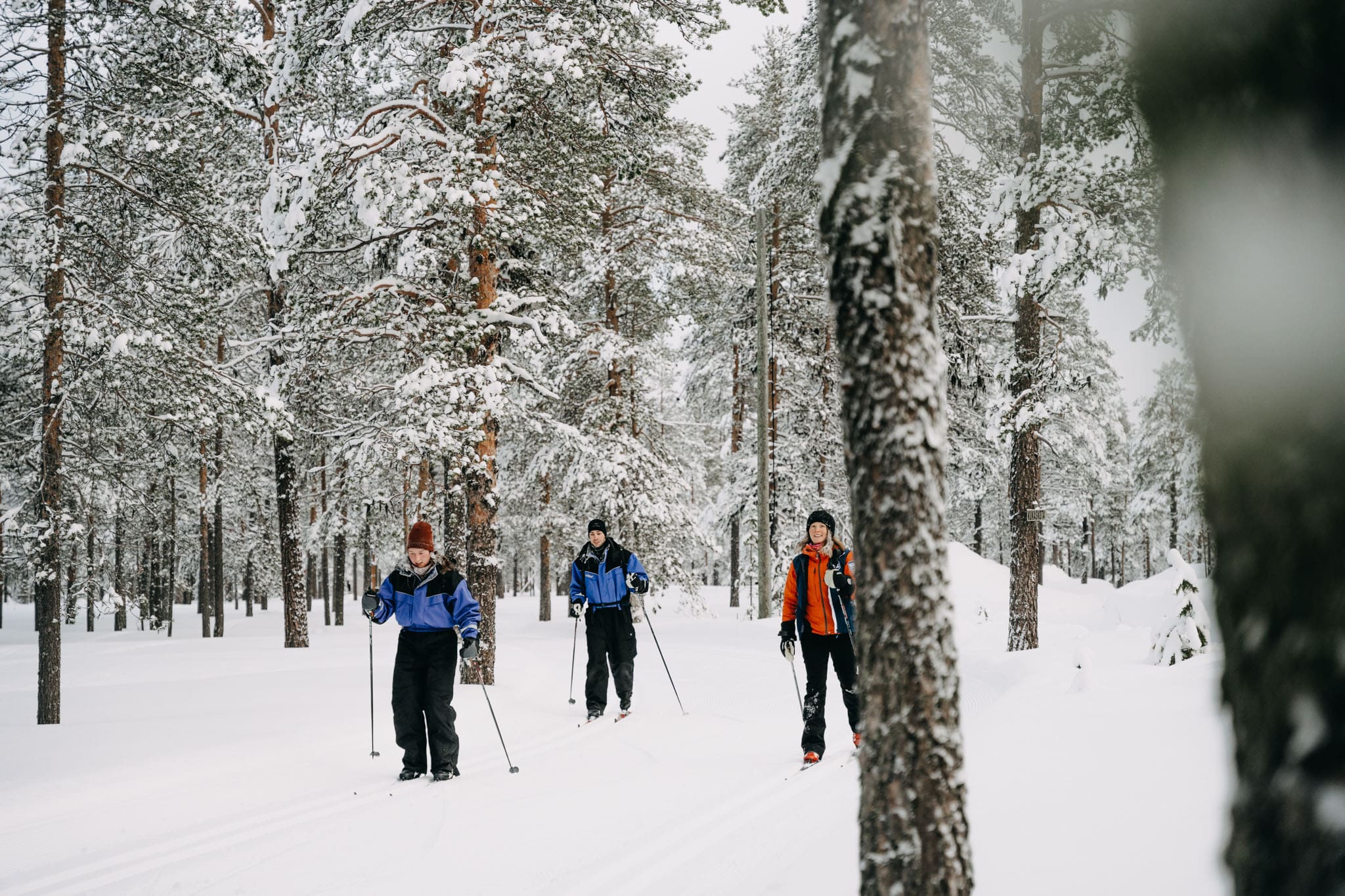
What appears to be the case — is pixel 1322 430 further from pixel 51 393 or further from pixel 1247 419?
pixel 51 393

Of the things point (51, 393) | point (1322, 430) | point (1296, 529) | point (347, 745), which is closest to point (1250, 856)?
point (1296, 529)

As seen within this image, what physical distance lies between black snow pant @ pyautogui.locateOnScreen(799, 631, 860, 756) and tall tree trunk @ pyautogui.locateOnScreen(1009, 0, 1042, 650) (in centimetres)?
513

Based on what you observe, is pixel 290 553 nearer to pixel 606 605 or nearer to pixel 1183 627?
pixel 606 605

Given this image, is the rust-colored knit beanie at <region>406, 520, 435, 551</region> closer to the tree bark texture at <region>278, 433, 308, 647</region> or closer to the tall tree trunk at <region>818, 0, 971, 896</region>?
the tall tree trunk at <region>818, 0, 971, 896</region>

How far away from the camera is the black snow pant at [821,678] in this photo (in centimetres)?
689

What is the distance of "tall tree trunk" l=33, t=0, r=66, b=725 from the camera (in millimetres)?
9422

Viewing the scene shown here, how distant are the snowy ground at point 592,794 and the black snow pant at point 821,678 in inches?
10.5

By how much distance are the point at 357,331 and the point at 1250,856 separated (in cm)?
1047

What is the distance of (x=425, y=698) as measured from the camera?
708 centimetres

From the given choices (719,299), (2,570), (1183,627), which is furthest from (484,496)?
(2,570)

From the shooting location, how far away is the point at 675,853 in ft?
16.3

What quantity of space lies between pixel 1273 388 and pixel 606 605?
8.76m

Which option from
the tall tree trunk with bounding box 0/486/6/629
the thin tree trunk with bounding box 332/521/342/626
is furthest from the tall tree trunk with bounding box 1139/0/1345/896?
the thin tree trunk with bounding box 332/521/342/626

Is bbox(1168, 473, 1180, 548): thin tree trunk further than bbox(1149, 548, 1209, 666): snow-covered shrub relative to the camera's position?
Yes
